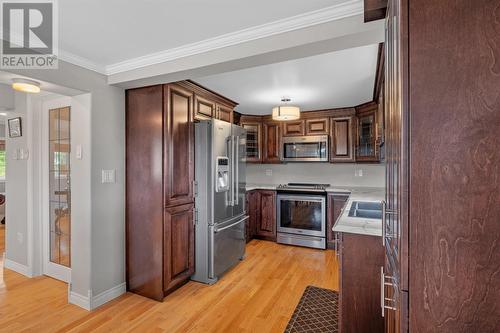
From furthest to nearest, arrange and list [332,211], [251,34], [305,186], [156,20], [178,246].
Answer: [305,186]
[332,211]
[178,246]
[251,34]
[156,20]

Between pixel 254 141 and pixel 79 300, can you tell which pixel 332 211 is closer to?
pixel 254 141

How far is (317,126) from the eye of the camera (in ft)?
14.5

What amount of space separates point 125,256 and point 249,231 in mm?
2095

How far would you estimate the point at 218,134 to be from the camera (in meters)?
2.98

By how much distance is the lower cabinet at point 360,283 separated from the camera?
171 centimetres

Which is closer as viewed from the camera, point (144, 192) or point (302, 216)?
point (144, 192)

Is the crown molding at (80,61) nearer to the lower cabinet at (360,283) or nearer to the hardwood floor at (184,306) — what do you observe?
the hardwood floor at (184,306)

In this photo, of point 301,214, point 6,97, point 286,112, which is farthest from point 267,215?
point 6,97

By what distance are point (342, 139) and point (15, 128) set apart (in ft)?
14.8

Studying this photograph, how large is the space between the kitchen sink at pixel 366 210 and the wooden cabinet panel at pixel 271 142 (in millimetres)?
2044

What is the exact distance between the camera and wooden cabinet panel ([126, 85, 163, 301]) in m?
2.56

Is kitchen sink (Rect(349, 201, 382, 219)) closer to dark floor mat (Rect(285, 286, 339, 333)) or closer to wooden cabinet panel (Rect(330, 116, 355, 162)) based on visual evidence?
dark floor mat (Rect(285, 286, 339, 333))

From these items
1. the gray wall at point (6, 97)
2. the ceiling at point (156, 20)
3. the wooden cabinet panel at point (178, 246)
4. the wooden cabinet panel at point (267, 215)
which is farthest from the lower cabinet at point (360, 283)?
the gray wall at point (6, 97)

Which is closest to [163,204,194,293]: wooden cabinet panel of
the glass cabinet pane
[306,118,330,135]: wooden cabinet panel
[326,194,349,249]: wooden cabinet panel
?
the glass cabinet pane
